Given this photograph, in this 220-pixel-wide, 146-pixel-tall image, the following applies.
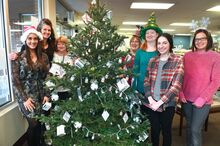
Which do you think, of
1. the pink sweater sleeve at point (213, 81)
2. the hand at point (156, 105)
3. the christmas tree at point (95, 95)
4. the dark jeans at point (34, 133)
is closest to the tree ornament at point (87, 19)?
the christmas tree at point (95, 95)

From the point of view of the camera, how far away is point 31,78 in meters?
2.20

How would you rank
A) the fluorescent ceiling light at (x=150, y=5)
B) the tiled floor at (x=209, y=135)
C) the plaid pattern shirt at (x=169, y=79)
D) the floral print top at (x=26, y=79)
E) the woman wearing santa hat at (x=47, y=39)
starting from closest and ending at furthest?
the plaid pattern shirt at (x=169, y=79)
the floral print top at (x=26, y=79)
the woman wearing santa hat at (x=47, y=39)
the tiled floor at (x=209, y=135)
the fluorescent ceiling light at (x=150, y=5)

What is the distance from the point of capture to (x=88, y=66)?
65.7 inches

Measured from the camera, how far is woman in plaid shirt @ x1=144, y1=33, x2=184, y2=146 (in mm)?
2045

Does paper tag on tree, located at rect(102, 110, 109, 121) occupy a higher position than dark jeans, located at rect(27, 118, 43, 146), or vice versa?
paper tag on tree, located at rect(102, 110, 109, 121)

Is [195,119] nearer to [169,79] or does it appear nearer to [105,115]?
[169,79]

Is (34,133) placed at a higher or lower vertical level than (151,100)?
lower

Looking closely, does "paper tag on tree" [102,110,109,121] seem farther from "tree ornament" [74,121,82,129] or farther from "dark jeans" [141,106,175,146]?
"dark jeans" [141,106,175,146]

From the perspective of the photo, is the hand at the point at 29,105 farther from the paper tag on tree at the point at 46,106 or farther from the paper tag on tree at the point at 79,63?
the paper tag on tree at the point at 79,63

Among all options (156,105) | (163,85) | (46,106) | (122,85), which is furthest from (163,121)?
(46,106)

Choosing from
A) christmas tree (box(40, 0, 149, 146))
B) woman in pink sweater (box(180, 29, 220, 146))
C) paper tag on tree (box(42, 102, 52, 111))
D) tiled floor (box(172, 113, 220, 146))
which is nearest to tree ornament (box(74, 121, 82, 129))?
christmas tree (box(40, 0, 149, 146))

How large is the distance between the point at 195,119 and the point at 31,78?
5.68 ft

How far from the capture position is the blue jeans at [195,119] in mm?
2248

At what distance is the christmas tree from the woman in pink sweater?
782mm
